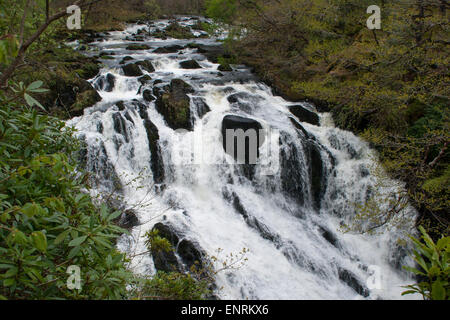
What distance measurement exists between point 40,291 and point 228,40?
15167 millimetres

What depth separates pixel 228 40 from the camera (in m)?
15.3

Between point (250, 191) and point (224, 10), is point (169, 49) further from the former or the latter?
point (250, 191)

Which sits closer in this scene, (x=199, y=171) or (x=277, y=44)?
(x=199, y=171)

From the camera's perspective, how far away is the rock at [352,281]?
6832 millimetres

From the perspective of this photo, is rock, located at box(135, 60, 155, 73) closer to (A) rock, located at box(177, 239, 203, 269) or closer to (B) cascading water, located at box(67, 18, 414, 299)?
(B) cascading water, located at box(67, 18, 414, 299)

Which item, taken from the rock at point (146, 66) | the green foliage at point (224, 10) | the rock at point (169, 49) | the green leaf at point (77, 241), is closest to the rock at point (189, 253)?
the green leaf at point (77, 241)

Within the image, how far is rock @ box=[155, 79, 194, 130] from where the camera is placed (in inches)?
391

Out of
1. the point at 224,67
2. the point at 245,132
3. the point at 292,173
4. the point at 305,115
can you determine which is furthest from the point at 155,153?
the point at 224,67

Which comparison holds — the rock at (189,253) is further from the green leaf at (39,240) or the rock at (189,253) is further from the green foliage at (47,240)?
the green leaf at (39,240)

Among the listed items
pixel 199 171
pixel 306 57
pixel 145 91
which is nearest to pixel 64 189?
pixel 199 171

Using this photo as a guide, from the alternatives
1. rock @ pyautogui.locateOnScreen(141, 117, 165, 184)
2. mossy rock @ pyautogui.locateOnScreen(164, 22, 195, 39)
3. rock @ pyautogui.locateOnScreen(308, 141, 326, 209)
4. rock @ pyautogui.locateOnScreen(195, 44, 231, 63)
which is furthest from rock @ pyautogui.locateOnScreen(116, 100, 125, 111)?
mossy rock @ pyautogui.locateOnScreen(164, 22, 195, 39)

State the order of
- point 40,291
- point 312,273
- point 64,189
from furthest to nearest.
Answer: point 312,273
point 64,189
point 40,291

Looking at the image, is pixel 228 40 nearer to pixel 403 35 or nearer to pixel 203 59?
pixel 203 59

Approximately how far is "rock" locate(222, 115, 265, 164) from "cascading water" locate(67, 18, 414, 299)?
0.24m
